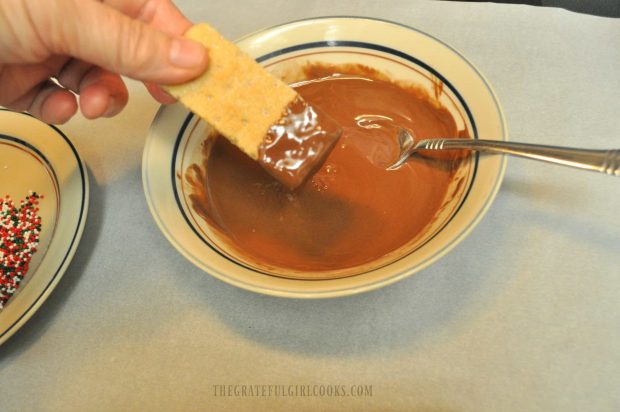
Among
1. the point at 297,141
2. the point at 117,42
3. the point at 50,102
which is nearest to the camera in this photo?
the point at 117,42

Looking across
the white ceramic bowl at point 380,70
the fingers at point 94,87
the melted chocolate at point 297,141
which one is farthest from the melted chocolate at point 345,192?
the fingers at point 94,87

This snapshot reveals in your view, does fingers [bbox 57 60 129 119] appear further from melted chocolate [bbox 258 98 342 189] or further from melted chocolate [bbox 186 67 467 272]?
melted chocolate [bbox 258 98 342 189]

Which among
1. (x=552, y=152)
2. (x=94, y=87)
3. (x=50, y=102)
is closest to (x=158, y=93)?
(x=94, y=87)

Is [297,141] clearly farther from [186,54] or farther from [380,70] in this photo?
[380,70]

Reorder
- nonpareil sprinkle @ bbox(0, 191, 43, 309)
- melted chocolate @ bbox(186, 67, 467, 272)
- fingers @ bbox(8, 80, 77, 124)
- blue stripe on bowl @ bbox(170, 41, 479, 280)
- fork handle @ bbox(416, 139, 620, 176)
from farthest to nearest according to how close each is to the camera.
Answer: fingers @ bbox(8, 80, 77, 124) < nonpareil sprinkle @ bbox(0, 191, 43, 309) < melted chocolate @ bbox(186, 67, 467, 272) < blue stripe on bowl @ bbox(170, 41, 479, 280) < fork handle @ bbox(416, 139, 620, 176)

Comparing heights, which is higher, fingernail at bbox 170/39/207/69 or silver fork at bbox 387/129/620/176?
silver fork at bbox 387/129/620/176

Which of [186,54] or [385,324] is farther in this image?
[385,324]

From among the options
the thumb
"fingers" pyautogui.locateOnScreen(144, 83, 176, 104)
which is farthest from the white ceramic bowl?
the thumb

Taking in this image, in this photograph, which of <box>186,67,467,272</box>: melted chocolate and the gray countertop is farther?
<box>186,67,467,272</box>: melted chocolate
